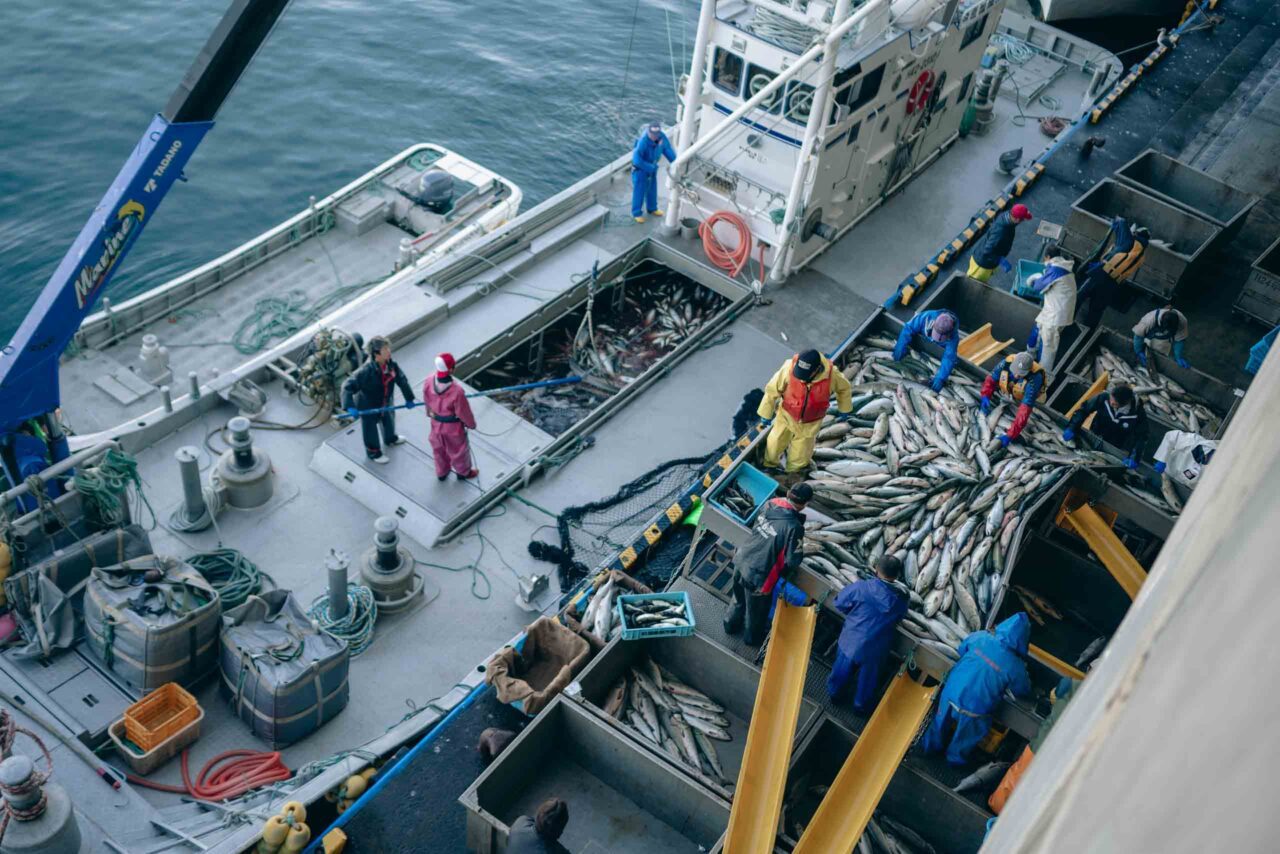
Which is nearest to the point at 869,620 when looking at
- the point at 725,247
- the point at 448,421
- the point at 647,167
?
the point at 448,421

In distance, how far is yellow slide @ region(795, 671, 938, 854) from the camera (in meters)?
7.85

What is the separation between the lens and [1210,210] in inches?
626

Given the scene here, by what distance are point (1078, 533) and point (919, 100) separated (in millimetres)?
7378

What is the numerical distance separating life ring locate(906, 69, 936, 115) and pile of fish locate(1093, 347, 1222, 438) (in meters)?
4.60

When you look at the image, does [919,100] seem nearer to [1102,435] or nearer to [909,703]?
[1102,435]

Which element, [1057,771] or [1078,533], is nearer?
[1057,771]

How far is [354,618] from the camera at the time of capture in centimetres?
1042

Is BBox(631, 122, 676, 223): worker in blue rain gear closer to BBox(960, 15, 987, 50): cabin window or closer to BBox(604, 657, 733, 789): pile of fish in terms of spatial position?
BBox(960, 15, 987, 50): cabin window

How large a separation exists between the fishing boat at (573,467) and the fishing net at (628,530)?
0.05m

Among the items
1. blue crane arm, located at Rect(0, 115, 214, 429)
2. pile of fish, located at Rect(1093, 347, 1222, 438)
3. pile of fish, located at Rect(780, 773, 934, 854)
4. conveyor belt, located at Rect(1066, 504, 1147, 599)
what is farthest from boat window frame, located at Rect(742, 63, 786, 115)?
pile of fish, located at Rect(780, 773, 934, 854)

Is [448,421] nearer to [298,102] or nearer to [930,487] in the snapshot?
[930,487]

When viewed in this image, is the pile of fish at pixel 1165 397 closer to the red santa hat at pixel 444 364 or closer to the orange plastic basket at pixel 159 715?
the red santa hat at pixel 444 364

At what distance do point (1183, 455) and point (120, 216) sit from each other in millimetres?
10380

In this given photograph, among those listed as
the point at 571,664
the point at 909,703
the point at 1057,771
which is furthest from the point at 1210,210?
the point at 1057,771
